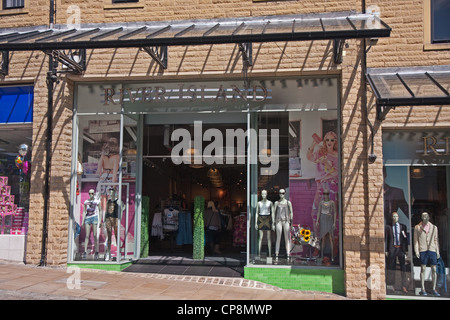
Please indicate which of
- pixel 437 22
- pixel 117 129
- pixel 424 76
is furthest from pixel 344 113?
pixel 117 129

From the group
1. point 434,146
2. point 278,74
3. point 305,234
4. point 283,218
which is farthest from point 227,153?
point 434,146

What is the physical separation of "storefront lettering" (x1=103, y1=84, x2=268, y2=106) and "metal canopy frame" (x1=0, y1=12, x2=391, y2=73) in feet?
2.27

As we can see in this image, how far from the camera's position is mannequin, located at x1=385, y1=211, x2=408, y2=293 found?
348 inches

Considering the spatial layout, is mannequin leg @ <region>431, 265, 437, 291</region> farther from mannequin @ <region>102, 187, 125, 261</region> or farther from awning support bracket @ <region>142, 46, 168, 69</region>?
awning support bracket @ <region>142, 46, 168, 69</region>

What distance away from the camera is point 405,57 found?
9.17m

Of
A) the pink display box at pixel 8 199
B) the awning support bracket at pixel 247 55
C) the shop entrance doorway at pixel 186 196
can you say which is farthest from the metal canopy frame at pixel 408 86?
the pink display box at pixel 8 199

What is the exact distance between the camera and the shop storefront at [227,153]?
9688 mm

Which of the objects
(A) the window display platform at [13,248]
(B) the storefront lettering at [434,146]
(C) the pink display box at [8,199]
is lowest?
Answer: (A) the window display platform at [13,248]

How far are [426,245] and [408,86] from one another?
326 centimetres

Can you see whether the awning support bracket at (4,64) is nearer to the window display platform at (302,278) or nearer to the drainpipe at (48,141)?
the drainpipe at (48,141)

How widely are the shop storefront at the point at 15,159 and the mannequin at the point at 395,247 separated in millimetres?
8181

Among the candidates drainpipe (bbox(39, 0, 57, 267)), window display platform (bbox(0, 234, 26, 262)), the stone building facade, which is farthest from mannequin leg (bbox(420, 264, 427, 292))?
window display platform (bbox(0, 234, 26, 262))

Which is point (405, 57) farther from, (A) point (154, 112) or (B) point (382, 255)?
(A) point (154, 112)

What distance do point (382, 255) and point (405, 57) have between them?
13.7ft
